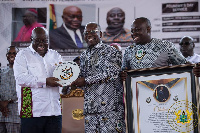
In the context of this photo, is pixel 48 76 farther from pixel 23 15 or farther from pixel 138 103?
pixel 23 15

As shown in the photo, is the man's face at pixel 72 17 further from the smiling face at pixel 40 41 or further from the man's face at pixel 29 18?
the smiling face at pixel 40 41

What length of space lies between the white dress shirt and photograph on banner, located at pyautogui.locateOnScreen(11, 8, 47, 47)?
3764 mm

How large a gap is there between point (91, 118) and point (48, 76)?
0.77 meters

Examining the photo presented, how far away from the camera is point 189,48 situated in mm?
5414

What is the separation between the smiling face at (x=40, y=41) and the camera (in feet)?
11.8

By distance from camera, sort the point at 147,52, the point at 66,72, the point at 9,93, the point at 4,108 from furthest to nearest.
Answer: the point at 9,93 → the point at 4,108 → the point at 66,72 → the point at 147,52

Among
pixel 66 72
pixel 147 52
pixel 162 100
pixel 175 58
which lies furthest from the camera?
pixel 66 72

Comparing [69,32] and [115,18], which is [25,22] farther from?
[115,18]

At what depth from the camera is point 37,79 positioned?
345 cm

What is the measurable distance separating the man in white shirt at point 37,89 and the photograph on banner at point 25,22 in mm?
3753

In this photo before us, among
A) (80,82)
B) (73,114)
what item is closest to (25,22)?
(73,114)

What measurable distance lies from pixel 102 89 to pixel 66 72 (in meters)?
0.49

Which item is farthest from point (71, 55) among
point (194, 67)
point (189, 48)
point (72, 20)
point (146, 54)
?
point (194, 67)

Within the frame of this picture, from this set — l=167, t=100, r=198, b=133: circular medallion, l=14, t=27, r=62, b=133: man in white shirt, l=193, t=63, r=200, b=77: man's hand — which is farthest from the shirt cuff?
l=193, t=63, r=200, b=77: man's hand
